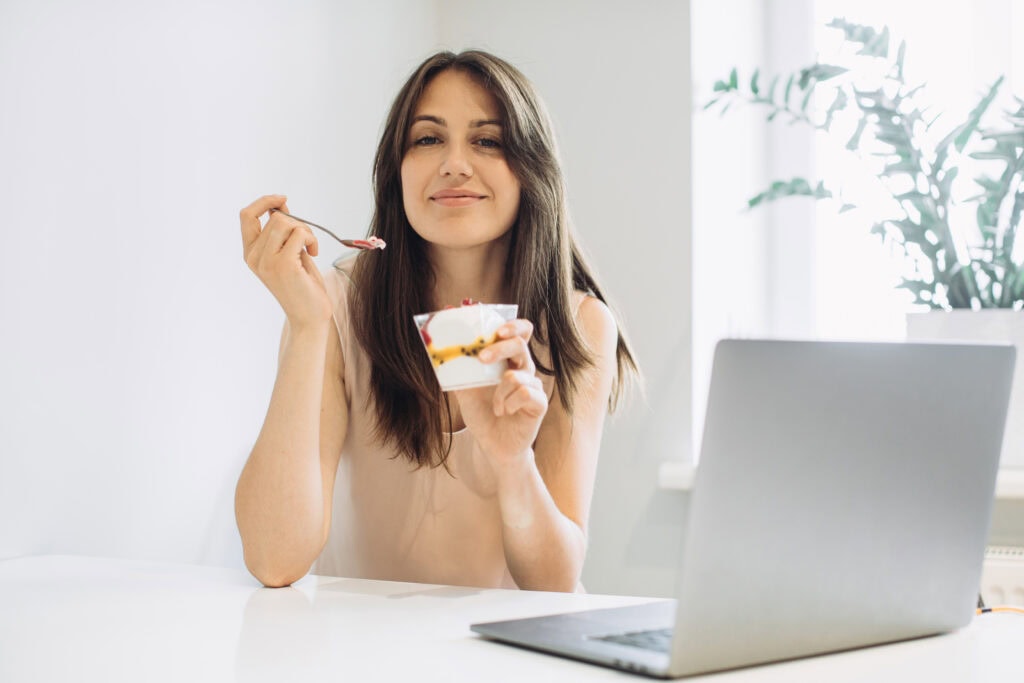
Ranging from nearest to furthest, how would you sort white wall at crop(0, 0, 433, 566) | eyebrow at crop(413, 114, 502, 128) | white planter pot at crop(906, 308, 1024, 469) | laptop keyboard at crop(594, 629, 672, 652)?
laptop keyboard at crop(594, 629, 672, 652) < white wall at crop(0, 0, 433, 566) < eyebrow at crop(413, 114, 502, 128) < white planter pot at crop(906, 308, 1024, 469)

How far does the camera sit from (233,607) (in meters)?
0.96

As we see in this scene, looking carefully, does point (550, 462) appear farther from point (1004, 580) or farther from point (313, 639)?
point (1004, 580)

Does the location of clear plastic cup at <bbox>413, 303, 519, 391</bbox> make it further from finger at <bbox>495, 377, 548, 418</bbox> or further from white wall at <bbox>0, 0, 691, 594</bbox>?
white wall at <bbox>0, 0, 691, 594</bbox>

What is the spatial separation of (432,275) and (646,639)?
0.88 meters

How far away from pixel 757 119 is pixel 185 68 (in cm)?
143

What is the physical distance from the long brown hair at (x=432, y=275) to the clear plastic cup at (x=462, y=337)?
442 mm

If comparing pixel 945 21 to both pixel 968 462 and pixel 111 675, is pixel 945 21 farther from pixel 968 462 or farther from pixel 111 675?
pixel 111 675

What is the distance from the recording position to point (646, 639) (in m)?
0.76

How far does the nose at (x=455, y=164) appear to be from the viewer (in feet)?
4.59

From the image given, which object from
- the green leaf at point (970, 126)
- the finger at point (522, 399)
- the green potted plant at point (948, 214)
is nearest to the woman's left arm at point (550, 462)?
the finger at point (522, 399)

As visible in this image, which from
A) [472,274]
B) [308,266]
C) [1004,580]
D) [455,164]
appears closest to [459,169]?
[455,164]

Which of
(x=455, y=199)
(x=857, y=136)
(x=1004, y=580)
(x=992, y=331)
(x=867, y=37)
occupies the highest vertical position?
(x=867, y=37)

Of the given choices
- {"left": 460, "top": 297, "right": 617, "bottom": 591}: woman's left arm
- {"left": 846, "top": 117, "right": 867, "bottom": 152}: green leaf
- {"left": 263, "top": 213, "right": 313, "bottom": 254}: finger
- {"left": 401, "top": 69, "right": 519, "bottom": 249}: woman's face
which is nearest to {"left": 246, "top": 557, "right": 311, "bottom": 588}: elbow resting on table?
{"left": 460, "top": 297, "right": 617, "bottom": 591}: woman's left arm

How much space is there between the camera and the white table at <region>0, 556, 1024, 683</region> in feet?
2.30
